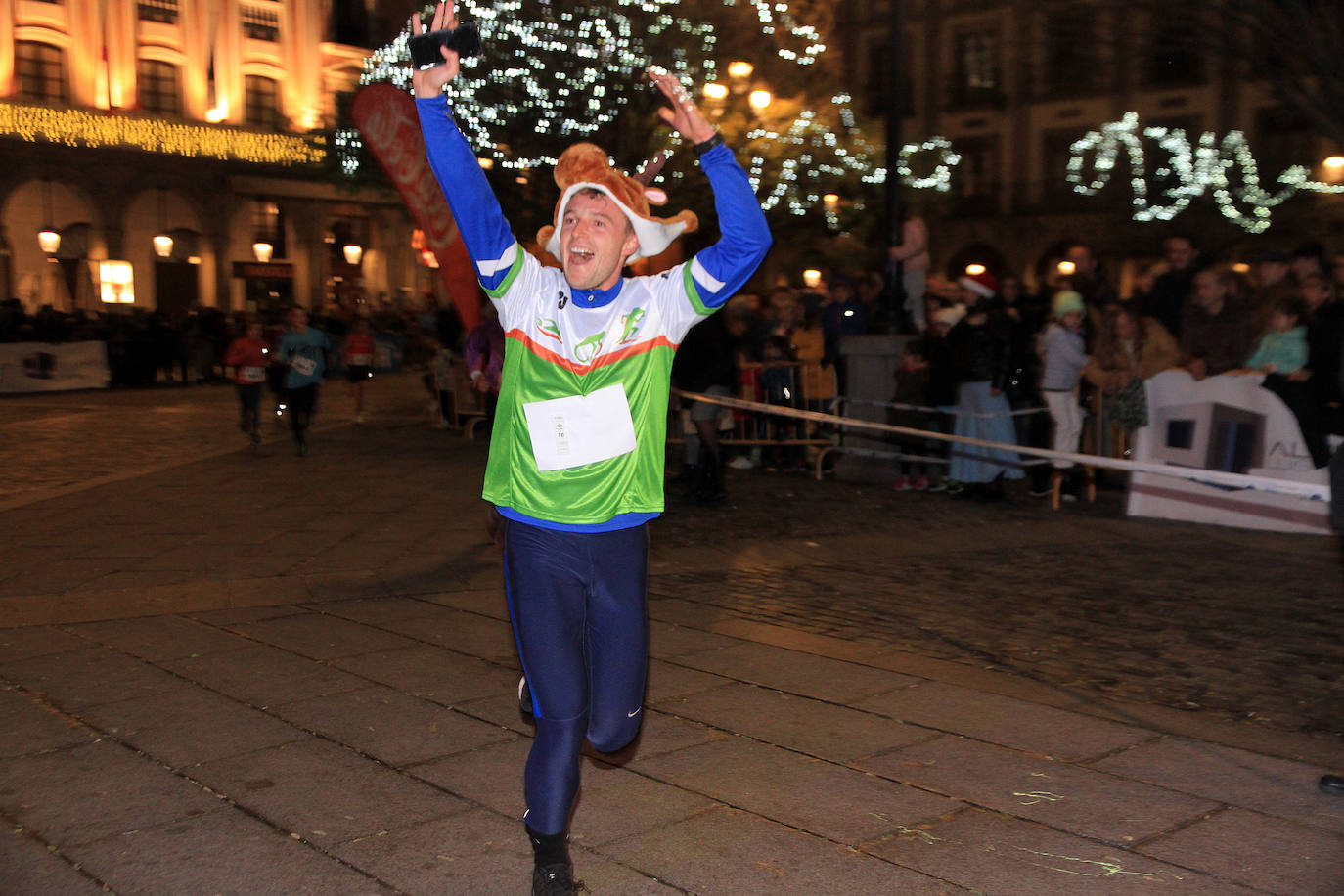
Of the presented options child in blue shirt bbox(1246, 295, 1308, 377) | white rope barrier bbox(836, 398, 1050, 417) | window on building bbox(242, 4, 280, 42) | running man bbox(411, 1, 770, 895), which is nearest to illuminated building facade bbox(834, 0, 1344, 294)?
window on building bbox(242, 4, 280, 42)

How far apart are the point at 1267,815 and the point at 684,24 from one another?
19.8 metres

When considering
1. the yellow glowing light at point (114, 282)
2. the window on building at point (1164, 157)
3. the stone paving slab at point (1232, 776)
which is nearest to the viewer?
the stone paving slab at point (1232, 776)

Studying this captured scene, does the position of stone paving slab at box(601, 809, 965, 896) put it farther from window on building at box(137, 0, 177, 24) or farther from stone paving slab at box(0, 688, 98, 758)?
window on building at box(137, 0, 177, 24)

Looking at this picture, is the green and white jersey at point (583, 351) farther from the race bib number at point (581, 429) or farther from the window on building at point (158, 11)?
the window on building at point (158, 11)

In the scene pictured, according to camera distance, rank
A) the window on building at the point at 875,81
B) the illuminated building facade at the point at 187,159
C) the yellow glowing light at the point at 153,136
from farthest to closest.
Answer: the window on building at the point at 875,81 → the illuminated building facade at the point at 187,159 → the yellow glowing light at the point at 153,136

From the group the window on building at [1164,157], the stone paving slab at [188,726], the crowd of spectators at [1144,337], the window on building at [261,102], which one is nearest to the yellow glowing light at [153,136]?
the window on building at [261,102]

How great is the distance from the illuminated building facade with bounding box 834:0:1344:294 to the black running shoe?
28.8 meters

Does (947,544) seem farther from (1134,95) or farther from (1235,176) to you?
(1134,95)

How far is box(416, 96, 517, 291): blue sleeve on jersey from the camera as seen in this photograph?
3.32 meters

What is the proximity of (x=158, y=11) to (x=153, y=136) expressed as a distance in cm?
382

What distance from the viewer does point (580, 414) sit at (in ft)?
11.1

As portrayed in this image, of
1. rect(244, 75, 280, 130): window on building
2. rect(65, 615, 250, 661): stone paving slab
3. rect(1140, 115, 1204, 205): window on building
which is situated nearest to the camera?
rect(65, 615, 250, 661): stone paving slab

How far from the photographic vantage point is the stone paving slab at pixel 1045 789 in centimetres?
393

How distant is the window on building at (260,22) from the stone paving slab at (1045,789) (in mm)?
42012
